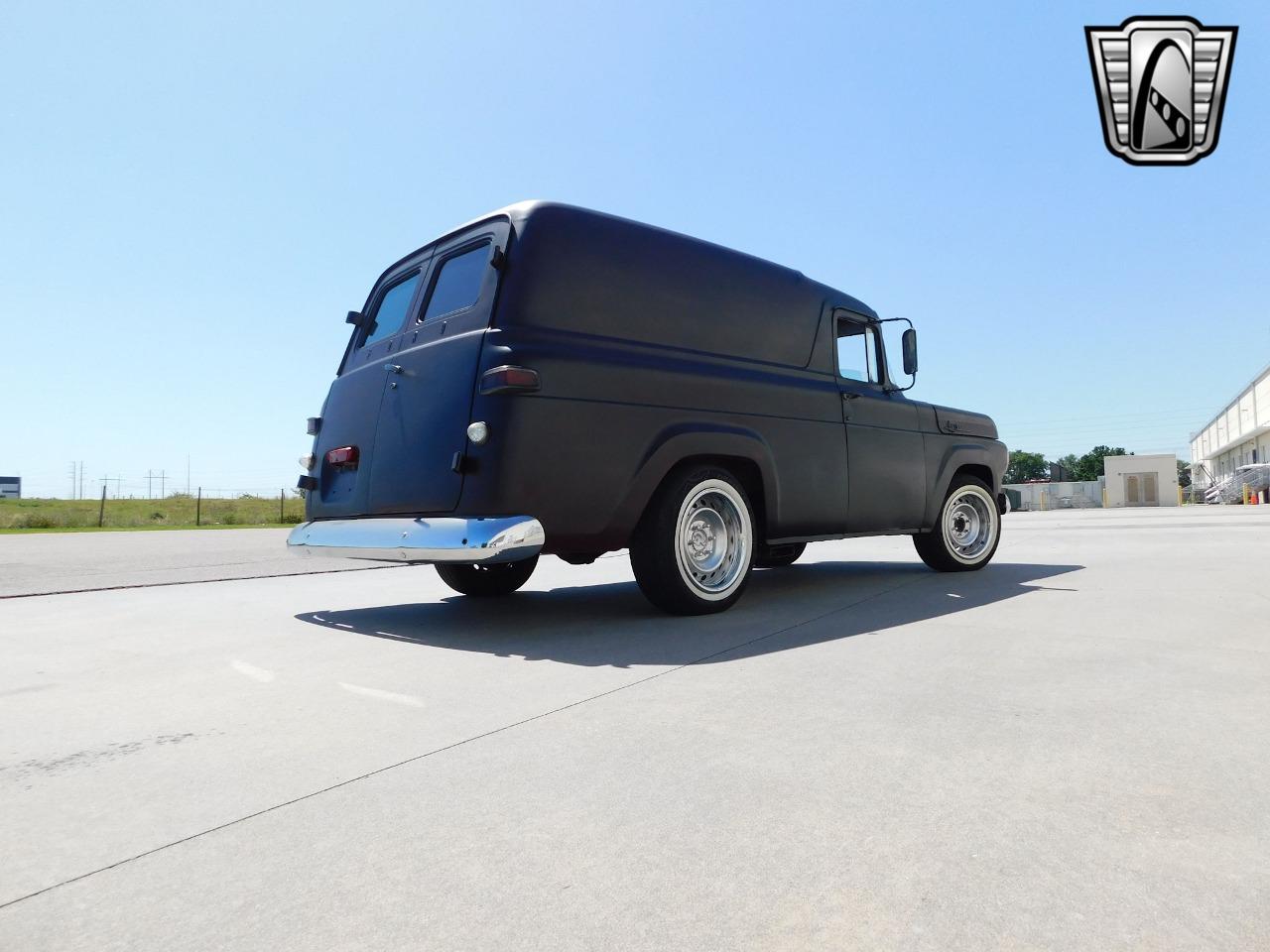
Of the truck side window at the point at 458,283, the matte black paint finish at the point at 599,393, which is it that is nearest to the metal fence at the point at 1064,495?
the matte black paint finish at the point at 599,393

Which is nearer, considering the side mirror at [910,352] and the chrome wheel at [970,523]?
the side mirror at [910,352]

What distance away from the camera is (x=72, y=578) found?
758cm

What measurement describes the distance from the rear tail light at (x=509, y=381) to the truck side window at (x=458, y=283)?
67 centimetres

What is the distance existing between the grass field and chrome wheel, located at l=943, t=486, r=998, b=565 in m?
23.3

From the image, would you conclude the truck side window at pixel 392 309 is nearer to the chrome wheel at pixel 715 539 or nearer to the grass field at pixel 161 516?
the chrome wheel at pixel 715 539

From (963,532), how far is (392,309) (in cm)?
545

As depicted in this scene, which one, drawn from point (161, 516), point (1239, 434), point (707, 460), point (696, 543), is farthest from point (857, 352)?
point (1239, 434)

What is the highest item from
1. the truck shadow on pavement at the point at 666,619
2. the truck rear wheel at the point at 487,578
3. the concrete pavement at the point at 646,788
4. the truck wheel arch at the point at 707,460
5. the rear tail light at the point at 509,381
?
the rear tail light at the point at 509,381

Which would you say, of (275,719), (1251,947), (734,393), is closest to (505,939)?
(1251,947)

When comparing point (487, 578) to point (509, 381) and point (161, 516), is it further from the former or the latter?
point (161, 516)

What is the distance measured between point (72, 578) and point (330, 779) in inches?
280

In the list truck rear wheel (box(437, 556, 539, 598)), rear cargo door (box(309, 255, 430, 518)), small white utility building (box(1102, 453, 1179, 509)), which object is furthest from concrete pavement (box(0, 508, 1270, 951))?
small white utility building (box(1102, 453, 1179, 509))

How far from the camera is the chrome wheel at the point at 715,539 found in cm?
472

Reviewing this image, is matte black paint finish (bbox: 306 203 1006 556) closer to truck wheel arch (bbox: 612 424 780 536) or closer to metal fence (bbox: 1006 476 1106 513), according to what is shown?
truck wheel arch (bbox: 612 424 780 536)
